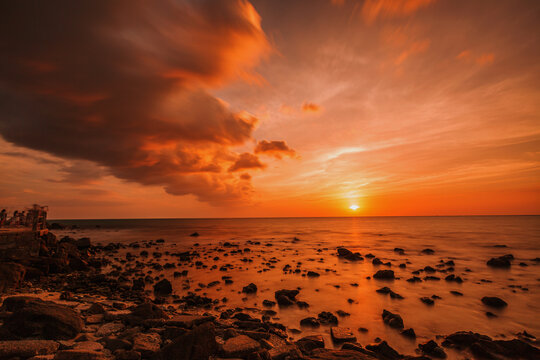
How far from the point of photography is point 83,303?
36.9ft

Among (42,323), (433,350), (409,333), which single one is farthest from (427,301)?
(42,323)

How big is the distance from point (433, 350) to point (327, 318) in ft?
14.4

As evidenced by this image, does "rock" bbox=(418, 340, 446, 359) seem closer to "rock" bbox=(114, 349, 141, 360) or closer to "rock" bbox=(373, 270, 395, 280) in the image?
"rock" bbox=(114, 349, 141, 360)

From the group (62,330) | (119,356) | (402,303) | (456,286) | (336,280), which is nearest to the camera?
(119,356)

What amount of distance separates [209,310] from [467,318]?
523 inches

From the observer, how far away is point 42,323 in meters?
6.97

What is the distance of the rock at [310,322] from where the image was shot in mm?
10765

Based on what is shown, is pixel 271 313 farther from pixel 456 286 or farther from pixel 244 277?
pixel 456 286

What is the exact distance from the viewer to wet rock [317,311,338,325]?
1119cm

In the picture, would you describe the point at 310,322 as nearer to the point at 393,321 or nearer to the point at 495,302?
the point at 393,321

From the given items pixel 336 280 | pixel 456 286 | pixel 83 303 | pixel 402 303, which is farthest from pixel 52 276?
pixel 456 286

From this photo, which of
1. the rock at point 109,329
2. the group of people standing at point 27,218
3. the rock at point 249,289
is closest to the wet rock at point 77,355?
the rock at point 109,329

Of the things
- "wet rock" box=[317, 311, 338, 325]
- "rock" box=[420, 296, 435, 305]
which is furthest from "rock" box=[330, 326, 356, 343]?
"rock" box=[420, 296, 435, 305]

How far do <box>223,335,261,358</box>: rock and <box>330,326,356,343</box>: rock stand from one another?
4299 mm
